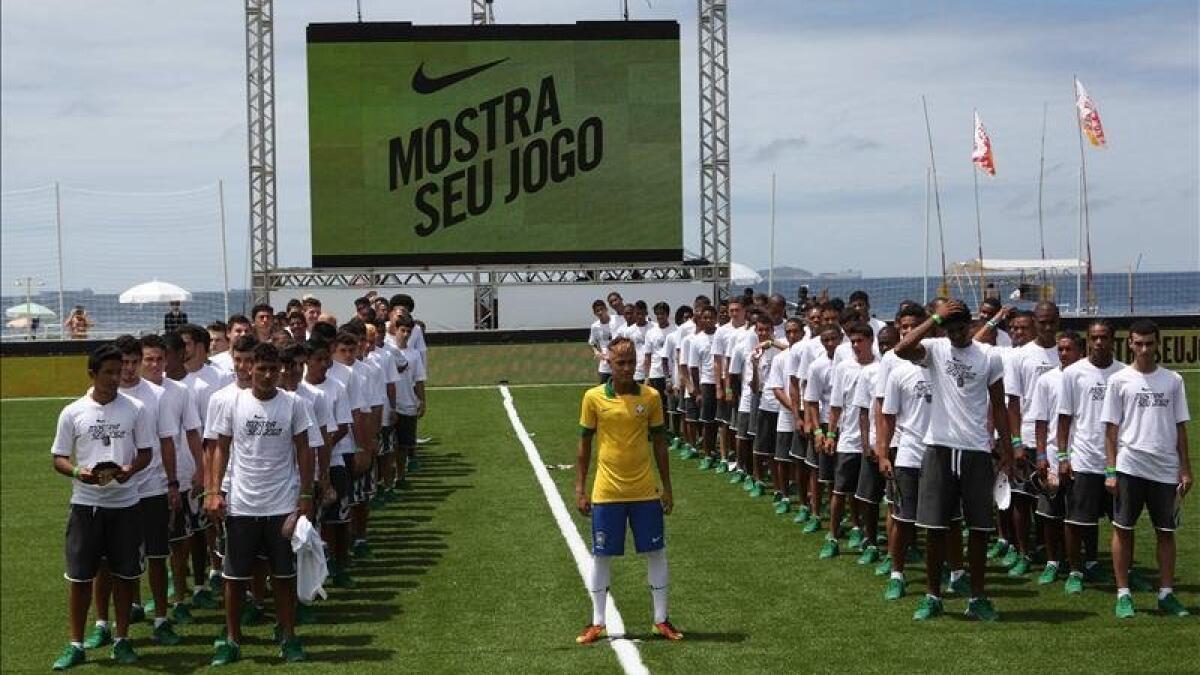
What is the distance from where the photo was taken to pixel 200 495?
11781 mm

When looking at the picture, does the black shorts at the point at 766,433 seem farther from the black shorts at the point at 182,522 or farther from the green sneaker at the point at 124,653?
the green sneaker at the point at 124,653

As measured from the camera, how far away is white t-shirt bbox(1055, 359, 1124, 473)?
11.1 m

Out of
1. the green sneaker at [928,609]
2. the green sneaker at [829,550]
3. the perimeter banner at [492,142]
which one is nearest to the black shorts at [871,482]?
the green sneaker at [829,550]

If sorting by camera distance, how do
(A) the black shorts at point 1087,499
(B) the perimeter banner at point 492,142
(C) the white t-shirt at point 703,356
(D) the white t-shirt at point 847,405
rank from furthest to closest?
(B) the perimeter banner at point 492,142, (C) the white t-shirt at point 703,356, (D) the white t-shirt at point 847,405, (A) the black shorts at point 1087,499

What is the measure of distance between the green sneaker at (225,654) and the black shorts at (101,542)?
78cm

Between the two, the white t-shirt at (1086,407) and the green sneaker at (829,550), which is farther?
the green sneaker at (829,550)

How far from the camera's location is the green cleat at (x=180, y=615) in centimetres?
1140

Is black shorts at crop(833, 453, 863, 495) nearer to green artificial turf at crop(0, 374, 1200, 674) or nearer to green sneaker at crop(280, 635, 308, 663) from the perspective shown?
green artificial turf at crop(0, 374, 1200, 674)

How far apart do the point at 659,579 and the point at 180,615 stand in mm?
3549

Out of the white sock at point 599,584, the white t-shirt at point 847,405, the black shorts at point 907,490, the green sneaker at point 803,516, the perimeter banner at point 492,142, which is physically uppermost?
the perimeter banner at point 492,142

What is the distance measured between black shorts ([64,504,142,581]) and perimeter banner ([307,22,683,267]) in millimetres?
25032

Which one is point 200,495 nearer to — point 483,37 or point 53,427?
point 53,427

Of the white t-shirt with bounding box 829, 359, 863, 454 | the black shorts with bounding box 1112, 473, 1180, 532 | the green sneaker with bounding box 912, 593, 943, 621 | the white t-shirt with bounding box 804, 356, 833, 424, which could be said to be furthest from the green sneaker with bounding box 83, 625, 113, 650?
the black shorts with bounding box 1112, 473, 1180, 532

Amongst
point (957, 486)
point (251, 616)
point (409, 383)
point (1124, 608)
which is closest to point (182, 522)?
point (251, 616)
